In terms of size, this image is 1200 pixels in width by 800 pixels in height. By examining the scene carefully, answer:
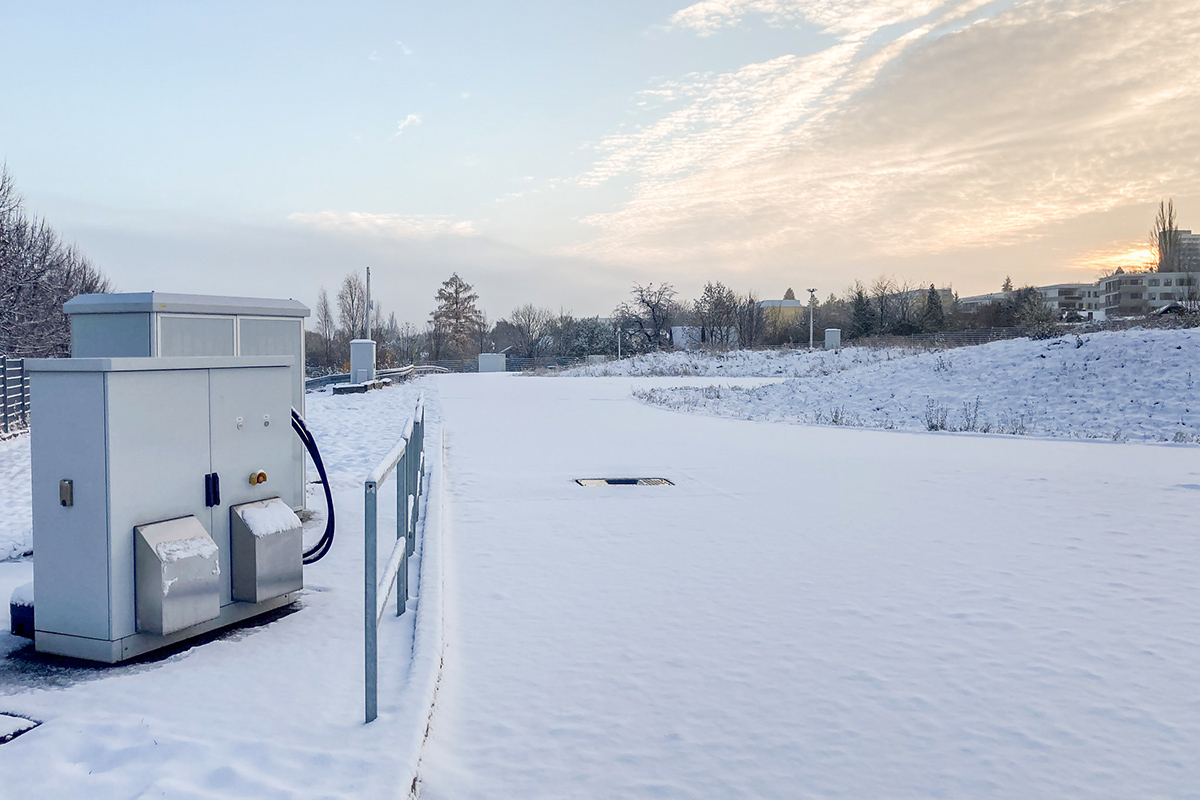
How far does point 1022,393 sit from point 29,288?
33.1m

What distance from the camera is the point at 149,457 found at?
4363 millimetres

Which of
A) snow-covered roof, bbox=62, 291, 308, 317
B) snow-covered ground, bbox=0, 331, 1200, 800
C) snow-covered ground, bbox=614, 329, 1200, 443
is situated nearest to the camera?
snow-covered ground, bbox=0, 331, 1200, 800

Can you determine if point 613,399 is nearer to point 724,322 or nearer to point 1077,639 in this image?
point 1077,639

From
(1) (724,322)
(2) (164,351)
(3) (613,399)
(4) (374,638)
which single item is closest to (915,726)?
(4) (374,638)

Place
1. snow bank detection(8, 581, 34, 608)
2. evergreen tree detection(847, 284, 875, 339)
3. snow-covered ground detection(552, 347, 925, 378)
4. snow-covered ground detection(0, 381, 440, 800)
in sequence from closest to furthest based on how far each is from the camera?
1. snow-covered ground detection(0, 381, 440, 800)
2. snow bank detection(8, 581, 34, 608)
3. snow-covered ground detection(552, 347, 925, 378)
4. evergreen tree detection(847, 284, 875, 339)

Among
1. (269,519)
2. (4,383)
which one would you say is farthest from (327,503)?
(4,383)

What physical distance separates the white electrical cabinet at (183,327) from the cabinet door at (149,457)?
50.9 inches

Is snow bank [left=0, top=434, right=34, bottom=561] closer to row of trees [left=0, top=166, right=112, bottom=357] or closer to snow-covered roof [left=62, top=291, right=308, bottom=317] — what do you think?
snow-covered roof [left=62, top=291, right=308, bottom=317]

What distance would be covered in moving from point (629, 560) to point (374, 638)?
11.0 feet

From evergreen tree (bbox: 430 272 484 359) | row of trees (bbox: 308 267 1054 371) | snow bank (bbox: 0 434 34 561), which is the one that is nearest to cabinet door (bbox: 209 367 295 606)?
snow bank (bbox: 0 434 34 561)

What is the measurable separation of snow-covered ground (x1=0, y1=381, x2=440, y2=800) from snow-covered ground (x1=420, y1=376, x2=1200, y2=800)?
0.27 m

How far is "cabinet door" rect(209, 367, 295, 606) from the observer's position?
4.81m

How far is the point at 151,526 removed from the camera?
14.2 feet

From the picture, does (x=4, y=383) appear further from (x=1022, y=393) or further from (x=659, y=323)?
(x=659, y=323)
